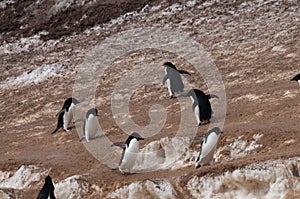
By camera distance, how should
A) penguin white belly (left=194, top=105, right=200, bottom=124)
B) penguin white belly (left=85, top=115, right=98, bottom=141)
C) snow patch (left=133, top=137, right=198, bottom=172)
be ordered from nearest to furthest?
snow patch (left=133, top=137, right=198, bottom=172) → penguin white belly (left=194, top=105, right=200, bottom=124) → penguin white belly (left=85, top=115, right=98, bottom=141)

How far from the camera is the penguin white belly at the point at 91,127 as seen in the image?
781 inches

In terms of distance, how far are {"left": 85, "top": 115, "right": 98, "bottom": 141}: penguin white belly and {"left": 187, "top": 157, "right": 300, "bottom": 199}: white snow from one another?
626 centimetres

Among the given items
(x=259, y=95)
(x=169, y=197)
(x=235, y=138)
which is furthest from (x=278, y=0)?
(x=169, y=197)

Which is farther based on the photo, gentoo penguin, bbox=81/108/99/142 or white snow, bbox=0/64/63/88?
white snow, bbox=0/64/63/88

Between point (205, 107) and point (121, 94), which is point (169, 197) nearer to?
point (205, 107)

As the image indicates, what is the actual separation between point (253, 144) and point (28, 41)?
1014 inches

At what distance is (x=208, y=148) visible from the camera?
15312 mm

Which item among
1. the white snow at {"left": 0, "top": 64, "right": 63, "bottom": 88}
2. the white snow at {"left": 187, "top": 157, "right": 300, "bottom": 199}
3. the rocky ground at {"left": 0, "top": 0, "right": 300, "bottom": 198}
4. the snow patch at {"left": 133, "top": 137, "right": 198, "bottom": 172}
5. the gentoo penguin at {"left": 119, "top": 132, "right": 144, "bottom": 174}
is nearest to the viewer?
the white snow at {"left": 187, "top": 157, "right": 300, "bottom": 199}

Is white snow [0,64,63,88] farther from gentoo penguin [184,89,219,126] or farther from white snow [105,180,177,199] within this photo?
white snow [105,180,177,199]

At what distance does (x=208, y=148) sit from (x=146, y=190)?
1.86m

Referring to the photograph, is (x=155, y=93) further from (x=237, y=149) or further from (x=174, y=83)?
(x=237, y=149)

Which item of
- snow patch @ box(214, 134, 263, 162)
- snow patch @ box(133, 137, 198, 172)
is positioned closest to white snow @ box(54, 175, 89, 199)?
snow patch @ box(133, 137, 198, 172)

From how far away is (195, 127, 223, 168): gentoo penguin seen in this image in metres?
15.2

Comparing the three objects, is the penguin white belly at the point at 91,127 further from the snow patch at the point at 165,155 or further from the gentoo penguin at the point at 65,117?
the snow patch at the point at 165,155
